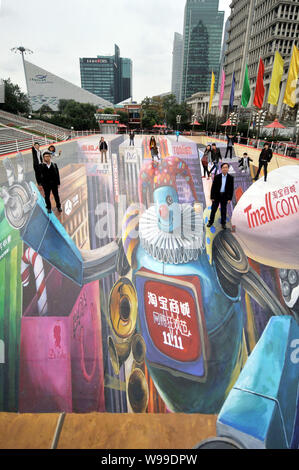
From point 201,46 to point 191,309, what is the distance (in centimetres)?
20662

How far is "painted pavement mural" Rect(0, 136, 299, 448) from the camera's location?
582 centimetres

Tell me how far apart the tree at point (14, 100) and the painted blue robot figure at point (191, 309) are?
60416 mm

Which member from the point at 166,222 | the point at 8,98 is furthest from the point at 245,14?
the point at 166,222

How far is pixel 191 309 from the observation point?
260 inches

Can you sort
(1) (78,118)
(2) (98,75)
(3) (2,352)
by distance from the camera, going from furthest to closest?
(2) (98,75)
(1) (78,118)
(3) (2,352)

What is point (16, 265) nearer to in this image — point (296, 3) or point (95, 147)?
point (95, 147)

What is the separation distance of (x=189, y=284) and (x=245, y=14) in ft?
332

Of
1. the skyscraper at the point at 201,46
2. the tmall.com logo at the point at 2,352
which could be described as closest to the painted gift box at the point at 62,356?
the tmall.com logo at the point at 2,352

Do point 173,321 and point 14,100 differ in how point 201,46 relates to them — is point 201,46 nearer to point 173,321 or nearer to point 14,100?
point 14,100

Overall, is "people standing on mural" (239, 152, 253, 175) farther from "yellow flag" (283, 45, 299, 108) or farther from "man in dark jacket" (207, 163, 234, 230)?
"man in dark jacket" (207, 163, 234, 230)

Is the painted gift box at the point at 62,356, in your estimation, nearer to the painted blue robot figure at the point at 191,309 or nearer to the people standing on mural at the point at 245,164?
the painted blue robot figure at the point at 191,309

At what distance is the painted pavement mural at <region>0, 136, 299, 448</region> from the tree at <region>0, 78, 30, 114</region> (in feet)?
191

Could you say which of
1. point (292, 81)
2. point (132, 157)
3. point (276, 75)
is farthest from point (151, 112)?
point (132, 157)

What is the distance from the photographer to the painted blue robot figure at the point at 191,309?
609cm
